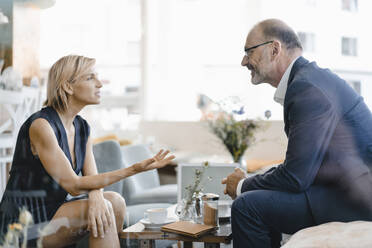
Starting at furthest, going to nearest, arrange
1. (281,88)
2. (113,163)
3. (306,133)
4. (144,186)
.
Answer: (144,186), (113,163), (281,88), (306,133)

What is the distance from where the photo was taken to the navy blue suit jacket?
1279mm

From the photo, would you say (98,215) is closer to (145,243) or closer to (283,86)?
→ (145,243)

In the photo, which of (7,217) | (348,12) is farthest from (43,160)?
(348,12)

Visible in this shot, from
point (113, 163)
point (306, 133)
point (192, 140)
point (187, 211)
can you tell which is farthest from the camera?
point (192, 140)

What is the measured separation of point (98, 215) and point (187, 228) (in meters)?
0.32

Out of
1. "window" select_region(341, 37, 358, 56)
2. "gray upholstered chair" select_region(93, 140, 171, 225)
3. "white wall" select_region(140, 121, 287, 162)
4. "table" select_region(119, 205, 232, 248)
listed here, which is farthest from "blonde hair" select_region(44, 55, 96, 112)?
"white wall" select_region(140, 121, 287, 162)

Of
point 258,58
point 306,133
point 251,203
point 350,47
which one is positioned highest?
point 350,47

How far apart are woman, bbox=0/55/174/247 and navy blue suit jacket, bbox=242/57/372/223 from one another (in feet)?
1.34

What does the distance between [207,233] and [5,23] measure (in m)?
0.94

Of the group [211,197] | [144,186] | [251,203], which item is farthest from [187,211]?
[144,186]

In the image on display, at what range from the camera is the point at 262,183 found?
4.60 ft

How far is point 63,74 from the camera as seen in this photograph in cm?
132

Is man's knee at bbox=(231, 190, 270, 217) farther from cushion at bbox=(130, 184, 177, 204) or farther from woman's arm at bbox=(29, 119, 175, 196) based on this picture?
cushion at bbox=(130, 184, 177, 204)

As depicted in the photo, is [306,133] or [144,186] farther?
[144,186]
